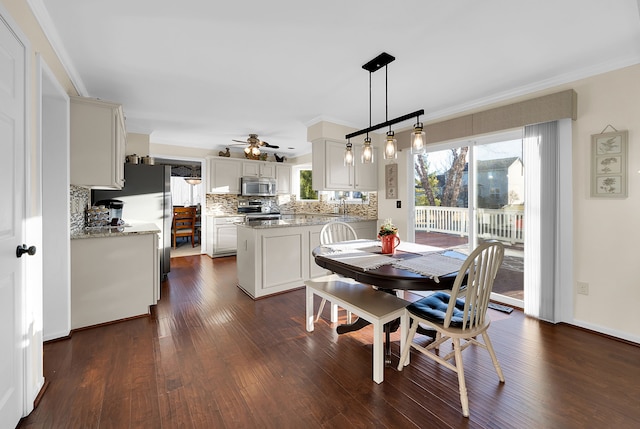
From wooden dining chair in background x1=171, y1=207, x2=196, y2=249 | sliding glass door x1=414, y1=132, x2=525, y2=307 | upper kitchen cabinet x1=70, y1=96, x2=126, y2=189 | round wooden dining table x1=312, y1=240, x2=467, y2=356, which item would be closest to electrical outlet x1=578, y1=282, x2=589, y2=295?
sliding glass door x1=414, y1=132, x2=525, y2=307

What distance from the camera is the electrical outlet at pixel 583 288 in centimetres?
251

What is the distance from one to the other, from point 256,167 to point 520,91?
477cm

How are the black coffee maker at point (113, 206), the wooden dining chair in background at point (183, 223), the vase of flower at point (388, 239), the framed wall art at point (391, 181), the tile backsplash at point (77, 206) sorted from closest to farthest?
the vase of flower at point (388, 239) → the tile backsplash at point (77, 206) → the black coffee maker at point (113, 206) → the framed wall art at point (391, 181) → the wooden dining chair in background at point (183, 223)

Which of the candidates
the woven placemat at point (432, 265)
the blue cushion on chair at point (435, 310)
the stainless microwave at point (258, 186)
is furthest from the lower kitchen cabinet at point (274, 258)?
the stainless microwave at point (258, 186)

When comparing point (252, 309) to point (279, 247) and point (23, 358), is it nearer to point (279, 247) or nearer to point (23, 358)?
point (279, 247)

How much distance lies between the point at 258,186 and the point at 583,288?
207 inches

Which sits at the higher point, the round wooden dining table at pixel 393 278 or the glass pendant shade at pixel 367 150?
the glass pendant shade at pixel 367 150

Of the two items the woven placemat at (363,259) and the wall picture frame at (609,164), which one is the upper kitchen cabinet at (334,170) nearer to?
the woven placemat at (363,259)

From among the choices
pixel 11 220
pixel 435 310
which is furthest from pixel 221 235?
pixel 435 310

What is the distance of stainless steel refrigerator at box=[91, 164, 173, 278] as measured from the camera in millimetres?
3744

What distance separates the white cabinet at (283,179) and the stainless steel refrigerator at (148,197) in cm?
264

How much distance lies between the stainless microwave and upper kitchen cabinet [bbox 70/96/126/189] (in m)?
3.18

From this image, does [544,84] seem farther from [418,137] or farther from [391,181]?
[391,181]

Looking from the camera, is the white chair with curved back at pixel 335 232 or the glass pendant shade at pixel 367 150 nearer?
the glass pendant shade at pixel 367 150
